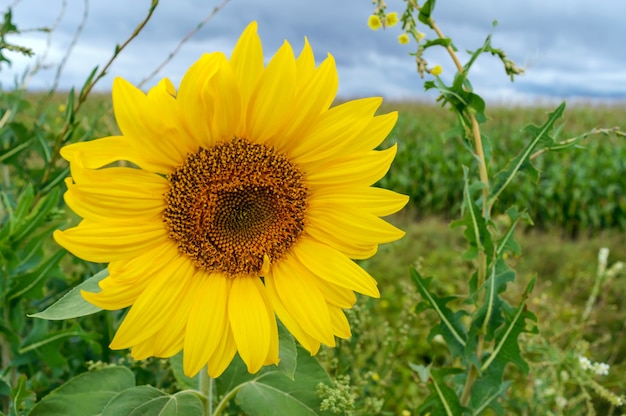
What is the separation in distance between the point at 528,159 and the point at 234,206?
814mm

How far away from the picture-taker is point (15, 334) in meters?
1.59

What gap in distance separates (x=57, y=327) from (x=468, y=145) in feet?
4.39

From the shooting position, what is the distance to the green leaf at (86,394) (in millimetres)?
1172

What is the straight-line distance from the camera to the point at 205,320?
1150 millimetres

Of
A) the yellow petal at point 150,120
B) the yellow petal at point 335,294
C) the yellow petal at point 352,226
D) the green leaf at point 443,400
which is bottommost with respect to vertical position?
the green leaf at point 443,400

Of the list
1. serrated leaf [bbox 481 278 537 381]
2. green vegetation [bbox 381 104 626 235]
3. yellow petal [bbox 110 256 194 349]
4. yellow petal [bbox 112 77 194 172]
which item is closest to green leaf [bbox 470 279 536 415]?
serrated leaf [bbox 481 278 537 381]

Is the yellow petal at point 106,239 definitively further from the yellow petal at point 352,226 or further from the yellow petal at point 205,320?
the yellow petal at point 352,226

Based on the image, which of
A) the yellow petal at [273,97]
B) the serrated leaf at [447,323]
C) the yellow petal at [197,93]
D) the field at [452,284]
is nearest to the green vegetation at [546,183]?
the field at [452,284]

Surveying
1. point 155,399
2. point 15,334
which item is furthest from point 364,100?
point 15,334

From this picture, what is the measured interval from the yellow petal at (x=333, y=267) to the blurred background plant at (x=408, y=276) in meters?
0.21

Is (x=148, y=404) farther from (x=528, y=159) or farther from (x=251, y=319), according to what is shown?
(x=528, y=159)

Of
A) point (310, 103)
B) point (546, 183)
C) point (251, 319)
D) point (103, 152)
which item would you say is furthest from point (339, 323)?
point (546, 183)

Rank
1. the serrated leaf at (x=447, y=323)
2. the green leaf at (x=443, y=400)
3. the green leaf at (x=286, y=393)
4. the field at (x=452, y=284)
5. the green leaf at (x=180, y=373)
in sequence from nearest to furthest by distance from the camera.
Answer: the green leaf at (x=286, y=393)
the green leaf at (x=180, y=373)
the green leaf at (x=443, y=400)
the serrated leaf at (x=447, y=323)
the field at (x=452, y=284)

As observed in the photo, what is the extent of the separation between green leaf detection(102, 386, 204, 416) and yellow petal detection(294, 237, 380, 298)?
0.35 meters
